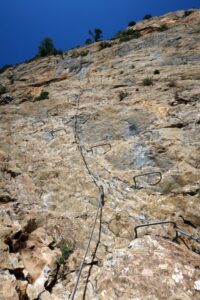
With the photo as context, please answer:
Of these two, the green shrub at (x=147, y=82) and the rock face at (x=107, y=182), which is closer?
the rock face at (x=107, y=182)

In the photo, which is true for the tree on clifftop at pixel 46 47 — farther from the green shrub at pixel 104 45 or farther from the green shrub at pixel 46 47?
the green shrub at pixel 104 45

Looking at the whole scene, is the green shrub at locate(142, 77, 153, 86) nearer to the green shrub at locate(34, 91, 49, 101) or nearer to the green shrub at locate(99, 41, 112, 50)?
the green shrub at locate(34, 91, 49, 101)

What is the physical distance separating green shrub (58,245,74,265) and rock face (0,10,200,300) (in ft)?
0.07

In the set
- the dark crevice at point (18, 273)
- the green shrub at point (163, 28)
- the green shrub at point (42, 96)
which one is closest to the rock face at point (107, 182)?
the dark crevice at point (18, 273)

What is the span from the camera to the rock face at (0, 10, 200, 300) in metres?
5.06

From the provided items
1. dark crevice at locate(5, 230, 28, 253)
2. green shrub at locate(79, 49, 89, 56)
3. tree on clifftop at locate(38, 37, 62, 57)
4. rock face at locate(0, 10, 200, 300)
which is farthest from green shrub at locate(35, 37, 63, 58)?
dark crevice at locate(5, 230, 28, 253)

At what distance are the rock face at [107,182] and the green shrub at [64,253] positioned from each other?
0.9 inches

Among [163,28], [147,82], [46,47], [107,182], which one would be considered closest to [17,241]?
[107,182]

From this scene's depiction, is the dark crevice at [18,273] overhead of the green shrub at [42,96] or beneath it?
beneath

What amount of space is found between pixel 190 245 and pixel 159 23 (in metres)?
19.3

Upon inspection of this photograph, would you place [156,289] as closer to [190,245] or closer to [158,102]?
[190,245]

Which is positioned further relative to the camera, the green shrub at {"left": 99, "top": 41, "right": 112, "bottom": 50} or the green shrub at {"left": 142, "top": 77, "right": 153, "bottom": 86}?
the green shrub at {"left": 99, "top": 41, "right": 112, "bottom": 50}

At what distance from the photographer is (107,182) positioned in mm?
7609

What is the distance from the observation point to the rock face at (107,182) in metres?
5.06
